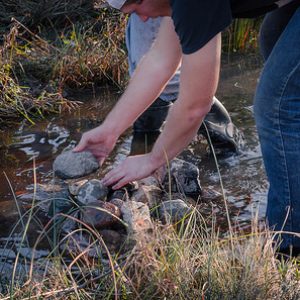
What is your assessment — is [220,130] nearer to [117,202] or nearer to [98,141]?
[117,202]

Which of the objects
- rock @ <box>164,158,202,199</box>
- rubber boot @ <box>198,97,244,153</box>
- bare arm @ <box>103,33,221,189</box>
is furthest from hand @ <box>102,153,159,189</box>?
rubber boot @ <box>198,97,244,153</box>

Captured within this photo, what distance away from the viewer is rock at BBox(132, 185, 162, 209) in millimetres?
3637

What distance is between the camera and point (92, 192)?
Answer: 3568 mm

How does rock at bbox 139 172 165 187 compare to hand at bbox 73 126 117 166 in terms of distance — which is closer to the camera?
Answer: hand at bbox 73 126 117 166

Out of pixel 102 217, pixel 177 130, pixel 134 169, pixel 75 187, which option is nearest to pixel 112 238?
pixel 102 217

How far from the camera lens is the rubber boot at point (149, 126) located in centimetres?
470

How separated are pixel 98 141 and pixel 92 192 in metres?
0.52

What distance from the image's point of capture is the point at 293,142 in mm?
2736

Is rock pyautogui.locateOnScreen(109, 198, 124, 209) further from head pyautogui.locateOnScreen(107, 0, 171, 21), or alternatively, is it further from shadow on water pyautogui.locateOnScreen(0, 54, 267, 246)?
head pyautogui.locateOnScreen(107, 0, 171, 21)

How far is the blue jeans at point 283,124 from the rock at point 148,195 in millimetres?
895

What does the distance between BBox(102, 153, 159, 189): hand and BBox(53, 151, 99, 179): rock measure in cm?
50

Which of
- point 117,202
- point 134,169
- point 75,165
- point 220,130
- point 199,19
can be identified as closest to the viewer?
point 199,19

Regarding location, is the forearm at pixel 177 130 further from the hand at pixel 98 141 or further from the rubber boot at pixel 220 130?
the rubber boot at pixel 220 130

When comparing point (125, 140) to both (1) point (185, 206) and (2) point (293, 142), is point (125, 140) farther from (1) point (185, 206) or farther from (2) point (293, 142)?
(2) point (293, 142)
